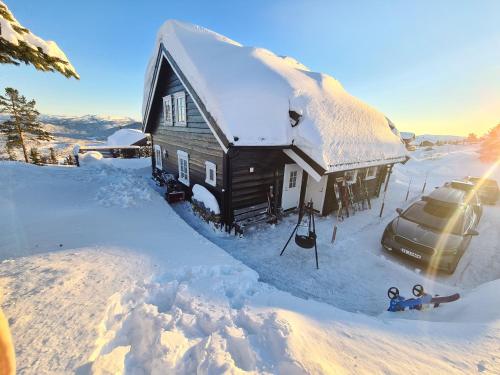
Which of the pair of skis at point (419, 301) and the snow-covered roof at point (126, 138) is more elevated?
the snow-covered roof at point (126, 138)

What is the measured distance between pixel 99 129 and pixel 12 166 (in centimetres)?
11725

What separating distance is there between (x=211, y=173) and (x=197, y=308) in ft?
18.7

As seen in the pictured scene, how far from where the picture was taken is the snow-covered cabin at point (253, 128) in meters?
7.61

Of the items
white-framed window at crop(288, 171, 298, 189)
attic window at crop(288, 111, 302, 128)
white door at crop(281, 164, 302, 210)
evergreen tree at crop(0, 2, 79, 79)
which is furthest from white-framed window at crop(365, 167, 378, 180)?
evergreen tree at crop(0, 2, 79, 79)

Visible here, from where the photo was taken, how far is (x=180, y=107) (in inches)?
404

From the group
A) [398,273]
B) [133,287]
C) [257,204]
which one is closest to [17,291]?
Result: [133,287]

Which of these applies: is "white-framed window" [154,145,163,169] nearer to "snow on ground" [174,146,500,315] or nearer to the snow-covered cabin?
the snow-covered cabin

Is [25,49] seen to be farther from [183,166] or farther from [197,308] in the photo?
[183,166]

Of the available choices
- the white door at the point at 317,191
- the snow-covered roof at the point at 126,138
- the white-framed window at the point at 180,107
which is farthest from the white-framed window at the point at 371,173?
the snow-covered roof at the point at 126,138

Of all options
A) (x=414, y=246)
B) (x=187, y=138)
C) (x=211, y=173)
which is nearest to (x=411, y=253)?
(x=414, y=246)

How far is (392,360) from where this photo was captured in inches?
104

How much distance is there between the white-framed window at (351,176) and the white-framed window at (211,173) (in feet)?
20.1

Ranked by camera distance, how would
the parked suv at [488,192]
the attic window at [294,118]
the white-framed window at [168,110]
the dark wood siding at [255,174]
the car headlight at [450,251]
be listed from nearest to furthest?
1. the car headlight at [450,251]
2. the dark wood siding at [255,174]
3. the attic window at [294,118]
4. the white-framed window at [168,110]
5. the parked suv at [488,192]

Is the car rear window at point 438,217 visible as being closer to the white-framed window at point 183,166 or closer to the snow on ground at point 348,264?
the snow on ground at point 348,264
